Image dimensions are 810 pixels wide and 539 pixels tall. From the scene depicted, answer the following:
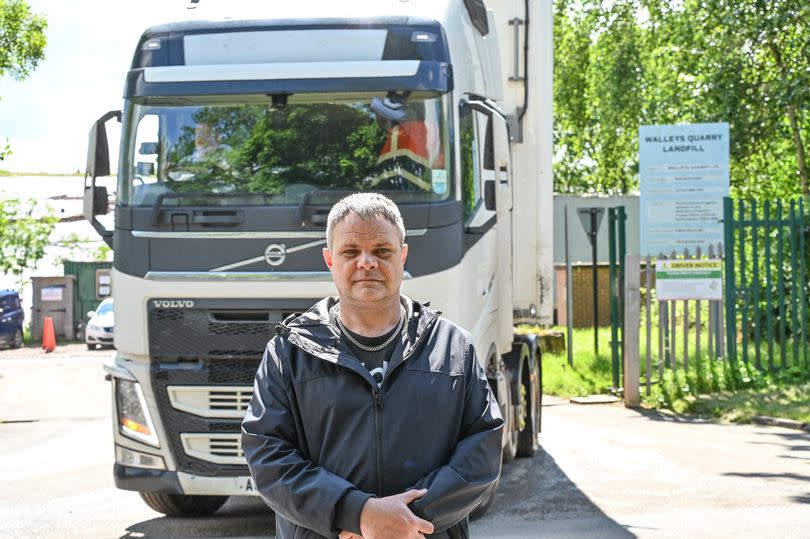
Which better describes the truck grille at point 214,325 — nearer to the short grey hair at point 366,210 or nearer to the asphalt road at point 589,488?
the asphalt road at point 589,488

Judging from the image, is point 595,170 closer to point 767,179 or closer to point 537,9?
point 767,179

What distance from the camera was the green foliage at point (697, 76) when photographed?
21.8m

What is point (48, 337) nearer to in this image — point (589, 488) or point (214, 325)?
point (589, 488)

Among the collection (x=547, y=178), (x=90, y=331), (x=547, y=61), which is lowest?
(x=90, y=331)

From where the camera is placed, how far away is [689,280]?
15219mm

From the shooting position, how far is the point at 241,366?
306 inches

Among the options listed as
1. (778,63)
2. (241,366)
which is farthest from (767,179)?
(241,366)

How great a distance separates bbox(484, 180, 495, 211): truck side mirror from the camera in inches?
322

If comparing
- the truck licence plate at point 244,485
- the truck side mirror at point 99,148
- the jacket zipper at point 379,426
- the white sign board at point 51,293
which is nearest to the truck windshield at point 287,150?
the truck side mirror at point 99,148

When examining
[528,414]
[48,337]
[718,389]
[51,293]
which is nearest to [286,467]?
[528,414]

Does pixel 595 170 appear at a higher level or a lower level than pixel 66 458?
higher

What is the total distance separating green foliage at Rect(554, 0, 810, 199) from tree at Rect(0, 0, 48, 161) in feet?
39.2

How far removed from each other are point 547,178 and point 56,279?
29.5 meters

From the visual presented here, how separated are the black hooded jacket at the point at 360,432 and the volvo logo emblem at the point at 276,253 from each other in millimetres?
4153
